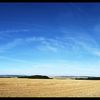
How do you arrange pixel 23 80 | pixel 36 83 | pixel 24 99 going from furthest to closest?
pixel 23 80, pixel 36 83, pixel 24 99

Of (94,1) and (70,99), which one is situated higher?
(94,1)

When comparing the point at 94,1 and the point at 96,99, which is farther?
the point at 96,99

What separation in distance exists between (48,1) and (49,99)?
112 cm

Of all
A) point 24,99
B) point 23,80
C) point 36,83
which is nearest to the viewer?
point 24,99

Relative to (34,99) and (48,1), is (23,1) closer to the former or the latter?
(48,1)

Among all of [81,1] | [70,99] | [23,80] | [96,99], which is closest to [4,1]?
[81,1]

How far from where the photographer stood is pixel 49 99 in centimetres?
314

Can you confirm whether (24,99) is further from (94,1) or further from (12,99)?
(94,1)

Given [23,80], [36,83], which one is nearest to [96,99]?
[36,83]

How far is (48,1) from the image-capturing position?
2979mm

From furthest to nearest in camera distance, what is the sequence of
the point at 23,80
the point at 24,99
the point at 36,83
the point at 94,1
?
the point at 23,80 → the point at 36,83 → the point at 24,99 → the point at 94,1

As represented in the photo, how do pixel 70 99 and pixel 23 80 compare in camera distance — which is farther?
pixel 23 80

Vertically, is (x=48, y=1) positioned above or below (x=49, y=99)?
above

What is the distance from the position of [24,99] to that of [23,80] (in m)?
7.47
